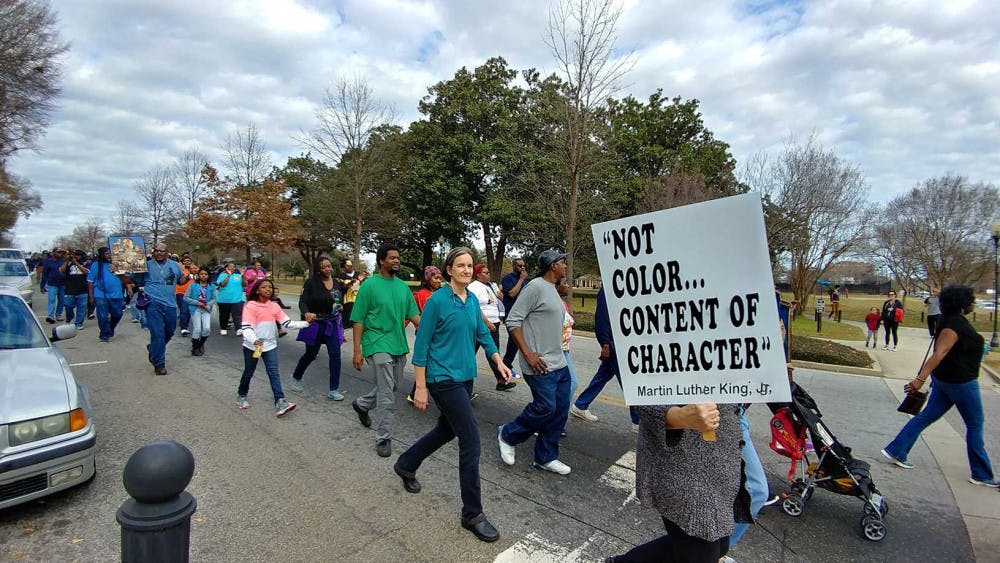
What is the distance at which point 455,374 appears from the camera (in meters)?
3.34

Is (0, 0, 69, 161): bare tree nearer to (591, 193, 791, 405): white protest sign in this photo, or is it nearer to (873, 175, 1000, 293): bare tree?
(591, 193, 791, 405): white protest sign

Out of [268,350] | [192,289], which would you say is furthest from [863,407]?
[192,289]

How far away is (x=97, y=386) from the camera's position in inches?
260

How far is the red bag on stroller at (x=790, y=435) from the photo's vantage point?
3682mm

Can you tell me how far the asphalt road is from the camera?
305cm

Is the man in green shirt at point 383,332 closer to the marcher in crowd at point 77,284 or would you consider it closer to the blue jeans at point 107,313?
the blue jeans at point 107,313

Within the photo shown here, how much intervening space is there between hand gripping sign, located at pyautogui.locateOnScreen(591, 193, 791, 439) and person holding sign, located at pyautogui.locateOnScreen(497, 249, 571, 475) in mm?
2037

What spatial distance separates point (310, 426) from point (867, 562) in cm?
488

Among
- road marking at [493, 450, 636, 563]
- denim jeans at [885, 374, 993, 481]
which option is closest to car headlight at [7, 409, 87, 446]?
road marking at [493, 450, 636, 563]

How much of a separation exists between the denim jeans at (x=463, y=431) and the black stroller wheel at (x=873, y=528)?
2.64 meters

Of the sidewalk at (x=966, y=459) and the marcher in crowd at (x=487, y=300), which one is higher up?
the marcher in crowd at (x=487, y=300)

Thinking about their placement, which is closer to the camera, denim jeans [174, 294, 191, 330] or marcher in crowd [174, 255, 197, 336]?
marcher in crowd [174, 255, 197, 336]

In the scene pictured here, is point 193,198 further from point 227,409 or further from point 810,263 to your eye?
point 810,263

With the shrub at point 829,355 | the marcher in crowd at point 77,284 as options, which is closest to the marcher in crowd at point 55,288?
the marcher in crowd at point 77,284
